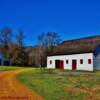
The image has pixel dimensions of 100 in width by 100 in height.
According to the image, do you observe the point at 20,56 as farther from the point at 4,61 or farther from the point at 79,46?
the point at 79,46

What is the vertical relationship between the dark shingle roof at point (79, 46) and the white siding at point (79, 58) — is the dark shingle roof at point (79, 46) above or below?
above

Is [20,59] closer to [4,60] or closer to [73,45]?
[4,60]

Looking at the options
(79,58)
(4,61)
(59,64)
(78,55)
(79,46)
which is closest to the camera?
(79,58)

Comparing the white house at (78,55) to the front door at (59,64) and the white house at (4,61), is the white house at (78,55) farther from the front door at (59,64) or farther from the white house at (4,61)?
the white house at (4,61)

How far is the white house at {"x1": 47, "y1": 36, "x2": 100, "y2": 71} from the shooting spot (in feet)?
188

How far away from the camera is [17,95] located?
1866 centimetres

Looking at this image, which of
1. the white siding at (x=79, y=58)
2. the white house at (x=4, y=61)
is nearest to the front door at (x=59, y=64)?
the white siding at (x=79, y=58)

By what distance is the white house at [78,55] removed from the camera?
57203 millimetres

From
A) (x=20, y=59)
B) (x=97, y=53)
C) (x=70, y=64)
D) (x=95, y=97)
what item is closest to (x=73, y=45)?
(x=70, y=64)

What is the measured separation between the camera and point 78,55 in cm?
6091

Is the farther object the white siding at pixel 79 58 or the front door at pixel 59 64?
the front door at pixel 59 64

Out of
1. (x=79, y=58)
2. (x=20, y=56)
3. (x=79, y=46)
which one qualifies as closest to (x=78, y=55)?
(x=79, y=58)

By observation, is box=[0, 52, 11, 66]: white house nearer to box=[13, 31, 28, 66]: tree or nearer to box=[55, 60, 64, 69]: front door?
box=[13, 31, 28, 66]: tree

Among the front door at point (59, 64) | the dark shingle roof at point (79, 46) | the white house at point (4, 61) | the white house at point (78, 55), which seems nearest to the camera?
the white house at point (78, 55)
